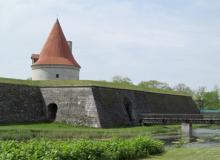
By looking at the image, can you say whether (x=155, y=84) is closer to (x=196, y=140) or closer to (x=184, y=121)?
(x=184, y=121)

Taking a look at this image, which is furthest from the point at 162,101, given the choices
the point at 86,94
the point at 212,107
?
the point at 212,107

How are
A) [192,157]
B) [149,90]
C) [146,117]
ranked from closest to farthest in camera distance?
[192,157], [146,117], [149,90]

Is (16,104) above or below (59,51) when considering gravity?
below

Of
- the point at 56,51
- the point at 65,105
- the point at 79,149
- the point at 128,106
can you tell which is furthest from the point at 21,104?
the point at 79,149

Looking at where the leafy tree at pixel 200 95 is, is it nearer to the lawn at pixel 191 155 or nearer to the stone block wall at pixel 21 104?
the stone block wall at pixel 21 104

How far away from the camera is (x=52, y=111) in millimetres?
34031

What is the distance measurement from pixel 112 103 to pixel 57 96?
450cm

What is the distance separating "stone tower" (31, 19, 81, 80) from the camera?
43.4 m

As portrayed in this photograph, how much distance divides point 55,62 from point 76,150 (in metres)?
32.4

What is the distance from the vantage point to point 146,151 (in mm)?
15336

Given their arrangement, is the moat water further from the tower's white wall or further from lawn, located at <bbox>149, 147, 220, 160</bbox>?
the tower's white wall

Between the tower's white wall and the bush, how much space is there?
28.1 metres

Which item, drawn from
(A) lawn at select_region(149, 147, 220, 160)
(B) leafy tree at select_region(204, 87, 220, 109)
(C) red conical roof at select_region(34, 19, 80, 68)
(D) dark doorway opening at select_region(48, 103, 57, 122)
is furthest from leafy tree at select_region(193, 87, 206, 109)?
(A) lawn at select_region(149, 147, 220, 160)

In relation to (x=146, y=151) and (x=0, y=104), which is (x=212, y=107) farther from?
(x=146, y=151)
